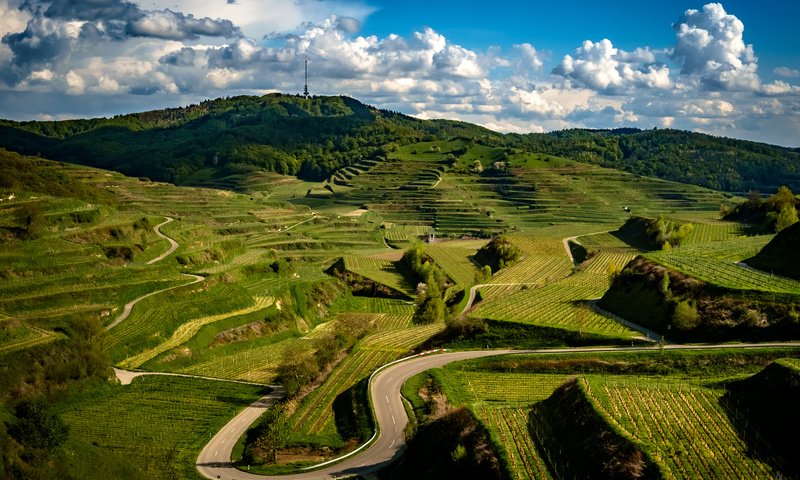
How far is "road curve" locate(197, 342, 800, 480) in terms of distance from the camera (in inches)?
Result: 1806

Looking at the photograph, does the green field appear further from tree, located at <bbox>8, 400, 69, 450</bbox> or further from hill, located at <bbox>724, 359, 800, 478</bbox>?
tree, located at <bbox>8, 400, 69, 450</bbox>

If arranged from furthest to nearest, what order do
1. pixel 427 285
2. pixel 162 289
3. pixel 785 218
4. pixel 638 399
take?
1. pixel 785 218
2. pixel 427 285
3. pixel 162 289
4. pixel 638 399

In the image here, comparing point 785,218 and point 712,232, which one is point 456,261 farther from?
point 785,218

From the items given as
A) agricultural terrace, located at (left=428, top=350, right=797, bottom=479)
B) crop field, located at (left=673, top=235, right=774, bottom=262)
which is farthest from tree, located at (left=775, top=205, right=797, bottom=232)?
agricultural terrace, located at (left=428, top=350, right=797, bottom=479)

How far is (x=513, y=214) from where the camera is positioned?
194 metres

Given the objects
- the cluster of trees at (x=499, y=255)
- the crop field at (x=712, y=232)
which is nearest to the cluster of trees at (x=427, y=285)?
the cluster of trees at (x=499, y=255)

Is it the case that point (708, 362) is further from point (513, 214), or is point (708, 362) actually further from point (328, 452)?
point (513, 214)

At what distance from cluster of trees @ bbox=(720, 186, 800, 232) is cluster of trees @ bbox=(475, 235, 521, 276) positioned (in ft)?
139

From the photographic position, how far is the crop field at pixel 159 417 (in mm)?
51719

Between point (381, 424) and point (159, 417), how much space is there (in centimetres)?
2006

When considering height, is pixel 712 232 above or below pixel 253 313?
above

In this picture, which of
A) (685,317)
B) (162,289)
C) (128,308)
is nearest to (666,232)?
(685,317)

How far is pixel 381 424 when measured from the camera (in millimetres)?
50125

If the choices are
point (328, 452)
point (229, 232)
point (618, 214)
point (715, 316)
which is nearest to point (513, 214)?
point (618, 214)
